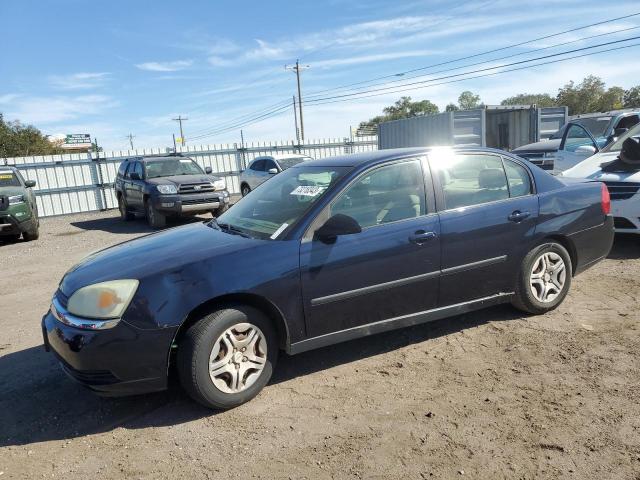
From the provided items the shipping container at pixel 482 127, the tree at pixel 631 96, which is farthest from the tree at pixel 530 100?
the shipping container at pixel 482 127

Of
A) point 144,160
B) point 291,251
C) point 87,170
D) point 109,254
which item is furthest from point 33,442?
point 87,170

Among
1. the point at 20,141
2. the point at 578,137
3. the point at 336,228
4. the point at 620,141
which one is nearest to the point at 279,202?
the point at 336,228

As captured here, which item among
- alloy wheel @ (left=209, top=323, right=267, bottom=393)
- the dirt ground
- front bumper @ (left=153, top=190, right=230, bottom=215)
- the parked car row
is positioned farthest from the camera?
front bumper @ (left=153, top=190, right=230, bottom=215)

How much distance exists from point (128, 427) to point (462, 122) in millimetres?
15305

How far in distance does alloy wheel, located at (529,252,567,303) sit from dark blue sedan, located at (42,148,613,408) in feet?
0.04

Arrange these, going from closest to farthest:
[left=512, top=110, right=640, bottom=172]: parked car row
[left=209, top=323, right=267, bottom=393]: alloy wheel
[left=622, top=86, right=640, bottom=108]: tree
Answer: [left=209, top=323, right=267, bottom=393]: alloy wheel
[left=512, top=110, right=640, bottom=172]: parked car row
[left=622, top=86, right=640, bottom=108]: tree

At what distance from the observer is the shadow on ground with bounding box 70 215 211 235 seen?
12.8m

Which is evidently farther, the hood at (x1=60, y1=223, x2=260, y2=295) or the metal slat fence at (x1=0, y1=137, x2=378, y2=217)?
the metal slat fence at (x1=0, y1=137, x2=378, y2=217)

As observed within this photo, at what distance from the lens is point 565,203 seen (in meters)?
4.59

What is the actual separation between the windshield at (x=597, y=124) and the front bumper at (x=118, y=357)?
10724 millimetres

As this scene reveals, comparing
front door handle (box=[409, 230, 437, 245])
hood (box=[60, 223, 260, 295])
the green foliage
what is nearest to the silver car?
hood (box=[60, 223, 260, 295])

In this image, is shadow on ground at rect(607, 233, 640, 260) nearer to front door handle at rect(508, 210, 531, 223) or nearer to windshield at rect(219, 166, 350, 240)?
front door handle at rect(508, 210, 531, 223)

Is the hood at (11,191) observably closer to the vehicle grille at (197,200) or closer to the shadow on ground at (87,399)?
the vehicle grille at (197,200)

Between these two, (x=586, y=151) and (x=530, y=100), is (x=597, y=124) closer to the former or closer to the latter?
(x=586, y=151)
